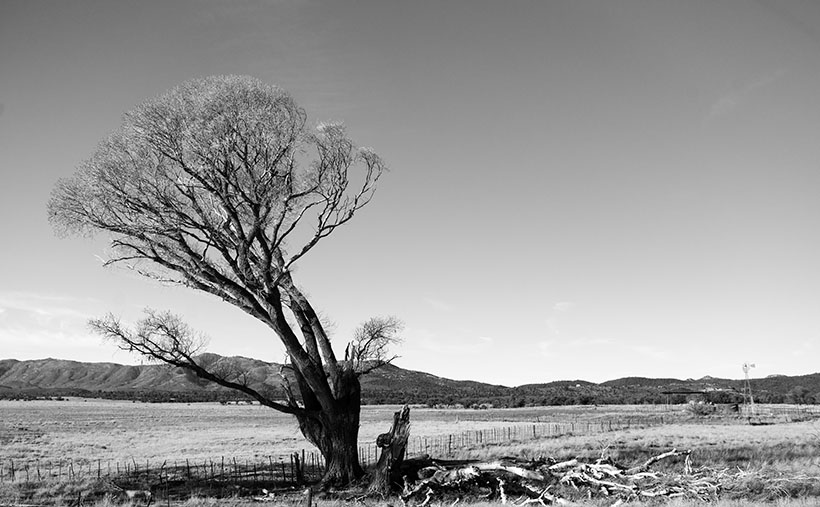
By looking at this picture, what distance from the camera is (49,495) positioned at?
1934 cm

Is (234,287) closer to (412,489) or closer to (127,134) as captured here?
(127,134)

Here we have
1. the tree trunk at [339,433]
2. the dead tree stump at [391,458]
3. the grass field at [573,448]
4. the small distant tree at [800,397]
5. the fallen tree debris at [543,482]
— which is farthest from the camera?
the small distant tree at [800,397]

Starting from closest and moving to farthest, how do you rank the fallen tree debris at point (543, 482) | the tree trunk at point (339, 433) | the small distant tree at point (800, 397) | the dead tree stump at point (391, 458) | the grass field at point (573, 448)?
the fallen tree debris at point (543, 482), the grass field at point (573, 448), the dead tree stump at point (391, 458), the tree trunk at point (339, 433), the small distant tree at point (800, 397)

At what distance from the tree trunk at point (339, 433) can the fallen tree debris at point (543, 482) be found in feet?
5.45

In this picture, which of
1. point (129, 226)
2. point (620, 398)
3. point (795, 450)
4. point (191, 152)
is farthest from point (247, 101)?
point (620, 398)

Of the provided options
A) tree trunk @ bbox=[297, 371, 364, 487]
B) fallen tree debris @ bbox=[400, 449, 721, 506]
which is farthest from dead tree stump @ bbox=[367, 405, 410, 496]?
tree trunk @ bbox=[297, 371, 364, 487]

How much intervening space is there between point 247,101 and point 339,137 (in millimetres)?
2828

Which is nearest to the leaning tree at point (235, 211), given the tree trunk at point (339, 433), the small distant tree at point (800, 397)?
the tree trunk at point (339, 433)

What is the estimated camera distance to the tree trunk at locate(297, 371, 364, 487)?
18.1 metres

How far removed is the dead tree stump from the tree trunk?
802 millimetres

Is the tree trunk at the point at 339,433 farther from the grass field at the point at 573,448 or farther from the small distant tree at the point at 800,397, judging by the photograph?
the small distant tree at the point at 800,397

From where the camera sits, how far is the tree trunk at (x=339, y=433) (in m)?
18.1

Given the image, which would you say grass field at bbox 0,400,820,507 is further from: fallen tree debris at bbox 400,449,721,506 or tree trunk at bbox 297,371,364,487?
tree trunk at bbox 297,371,364,487

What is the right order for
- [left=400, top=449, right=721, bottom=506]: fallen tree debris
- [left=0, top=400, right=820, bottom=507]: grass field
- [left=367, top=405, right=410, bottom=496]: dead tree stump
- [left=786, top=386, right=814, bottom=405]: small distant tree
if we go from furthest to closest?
[left=786, top=386, right=814, bottom=405]: small distant tree < [left=367, top=405, right=410, bottom=496]: dead tree stump < [left=0, top=400, right=820, bottom=507]: grass field < [left=400, top=449, right=721, bottom=506]: fallen tree debris
